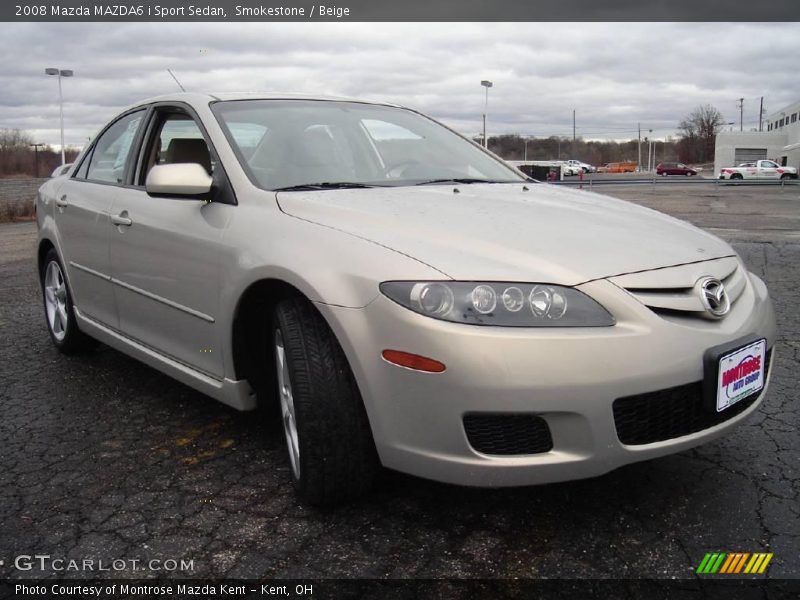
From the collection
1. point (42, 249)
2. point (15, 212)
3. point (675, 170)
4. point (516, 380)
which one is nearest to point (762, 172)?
point (675, 170)

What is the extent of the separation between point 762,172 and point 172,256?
154 ft

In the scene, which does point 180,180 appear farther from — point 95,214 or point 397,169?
point 95,214

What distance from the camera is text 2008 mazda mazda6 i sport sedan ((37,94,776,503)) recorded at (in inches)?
82.4

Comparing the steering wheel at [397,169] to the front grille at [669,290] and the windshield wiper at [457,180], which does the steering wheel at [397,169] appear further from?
the front grille at [669,290]

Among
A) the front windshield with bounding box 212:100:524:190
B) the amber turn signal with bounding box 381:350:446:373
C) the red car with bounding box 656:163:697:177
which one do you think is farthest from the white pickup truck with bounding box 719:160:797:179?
the amber turn signal with bounding box 381:350:446:373

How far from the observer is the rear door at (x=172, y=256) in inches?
114

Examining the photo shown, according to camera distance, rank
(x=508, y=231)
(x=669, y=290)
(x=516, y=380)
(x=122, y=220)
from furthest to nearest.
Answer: (x=122, y=220), (x=508, y=231), (x=669, y=290), (x=516, y=380)

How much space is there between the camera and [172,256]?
121 inches

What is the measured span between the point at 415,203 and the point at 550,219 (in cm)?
49

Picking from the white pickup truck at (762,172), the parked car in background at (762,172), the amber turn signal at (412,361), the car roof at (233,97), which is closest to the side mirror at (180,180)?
the car roof at (233,97)

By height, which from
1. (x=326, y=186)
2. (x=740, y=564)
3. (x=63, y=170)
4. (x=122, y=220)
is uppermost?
(x=63, y=170)

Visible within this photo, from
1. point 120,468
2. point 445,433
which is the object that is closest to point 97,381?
point 120,468

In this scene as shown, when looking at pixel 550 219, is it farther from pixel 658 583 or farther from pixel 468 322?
pixel 658 583

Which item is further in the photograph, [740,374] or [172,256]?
[172,256]
